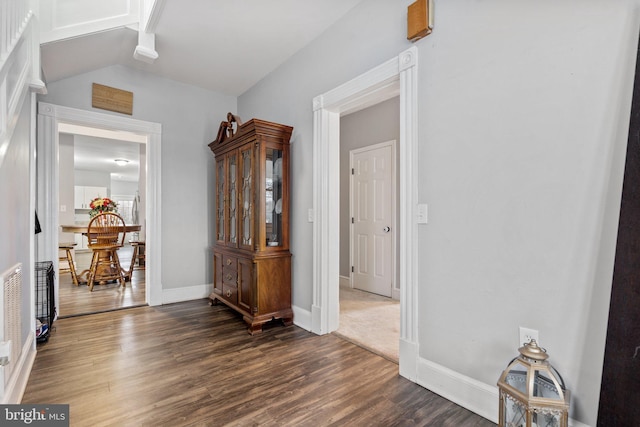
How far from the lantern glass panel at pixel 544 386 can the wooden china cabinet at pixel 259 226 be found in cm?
209

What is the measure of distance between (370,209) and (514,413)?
323 cm

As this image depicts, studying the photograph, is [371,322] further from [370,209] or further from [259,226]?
[370,209]

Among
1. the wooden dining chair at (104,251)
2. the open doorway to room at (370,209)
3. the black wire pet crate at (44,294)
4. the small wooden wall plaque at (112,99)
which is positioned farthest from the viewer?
the wooden dining chair at (104,251)

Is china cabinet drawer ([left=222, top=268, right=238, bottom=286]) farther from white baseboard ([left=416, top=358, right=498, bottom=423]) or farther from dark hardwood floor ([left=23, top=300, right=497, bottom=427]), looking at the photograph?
white baseboard ([left=416, top=358, right=498, bottom=423])

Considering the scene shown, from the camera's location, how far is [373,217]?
4445mm

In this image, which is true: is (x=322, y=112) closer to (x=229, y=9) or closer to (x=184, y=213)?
(x=229, y=9)

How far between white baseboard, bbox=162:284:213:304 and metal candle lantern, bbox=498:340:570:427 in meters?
3.50

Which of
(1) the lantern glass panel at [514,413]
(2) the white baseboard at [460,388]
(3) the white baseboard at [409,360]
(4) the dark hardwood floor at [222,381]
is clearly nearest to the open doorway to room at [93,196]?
(4) the dark hardwood floor at [222,381]

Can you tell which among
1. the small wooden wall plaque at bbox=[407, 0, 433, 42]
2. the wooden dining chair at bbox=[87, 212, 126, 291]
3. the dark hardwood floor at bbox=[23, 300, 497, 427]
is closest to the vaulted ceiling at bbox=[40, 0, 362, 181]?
the small wooden wall plaque at bbox=[407, 0, 433, 42]

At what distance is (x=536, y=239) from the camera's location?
5.00ft

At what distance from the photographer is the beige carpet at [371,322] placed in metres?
2.57

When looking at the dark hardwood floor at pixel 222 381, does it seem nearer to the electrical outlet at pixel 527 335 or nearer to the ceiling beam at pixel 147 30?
the electrical outlet at pixel 527 335

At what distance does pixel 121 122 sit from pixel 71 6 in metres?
1.21

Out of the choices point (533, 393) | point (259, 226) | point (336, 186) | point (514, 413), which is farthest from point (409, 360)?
point (259, 226)
